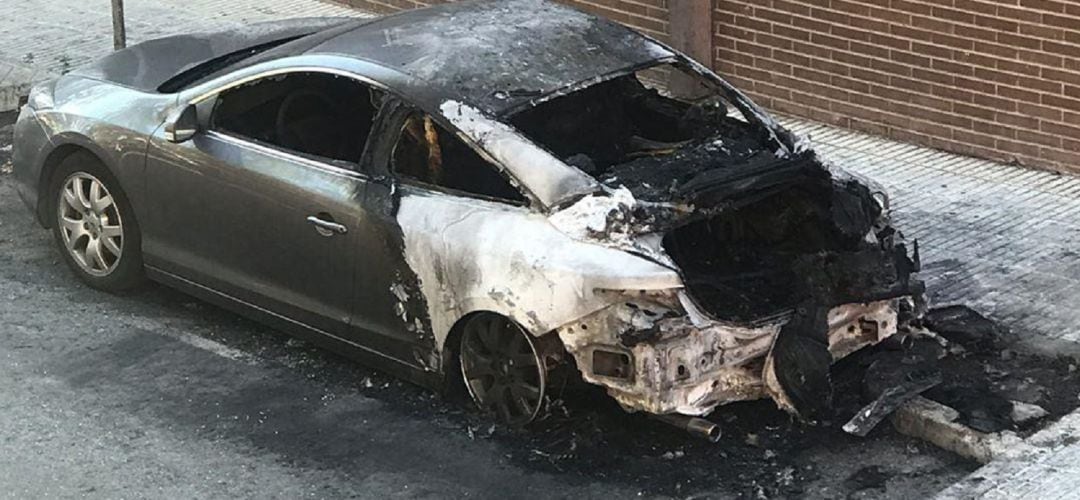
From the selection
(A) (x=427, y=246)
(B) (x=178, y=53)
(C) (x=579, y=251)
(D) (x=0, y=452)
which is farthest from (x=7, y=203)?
(C) (x=579, y=251)

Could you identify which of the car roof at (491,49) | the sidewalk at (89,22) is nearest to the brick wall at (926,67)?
the car roof at (491,49)

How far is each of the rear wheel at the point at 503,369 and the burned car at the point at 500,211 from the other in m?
0.01

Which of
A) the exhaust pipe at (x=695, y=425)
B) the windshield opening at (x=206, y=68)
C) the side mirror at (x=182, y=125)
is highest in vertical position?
the windshield opening at (x=206, y=68)

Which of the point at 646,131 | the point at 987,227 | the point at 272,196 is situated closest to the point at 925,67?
the point at 987,227

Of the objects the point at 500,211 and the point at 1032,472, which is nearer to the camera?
the point at 1032,472

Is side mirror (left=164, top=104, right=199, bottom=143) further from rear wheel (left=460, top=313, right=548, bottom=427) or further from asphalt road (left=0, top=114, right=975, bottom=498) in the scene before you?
rear wheel (left=460, top=313, right=548, bottom=427)

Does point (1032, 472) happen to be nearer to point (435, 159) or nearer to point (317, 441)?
point (435, 159)

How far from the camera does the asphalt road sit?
21.9 feet

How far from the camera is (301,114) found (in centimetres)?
790

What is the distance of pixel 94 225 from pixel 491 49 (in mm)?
2391

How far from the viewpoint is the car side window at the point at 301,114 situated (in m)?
7.80

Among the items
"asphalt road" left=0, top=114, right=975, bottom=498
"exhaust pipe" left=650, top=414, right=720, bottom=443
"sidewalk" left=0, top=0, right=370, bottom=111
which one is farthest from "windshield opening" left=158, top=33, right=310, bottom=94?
"sidewalk" left=0, top=0, right=370, bottom=111

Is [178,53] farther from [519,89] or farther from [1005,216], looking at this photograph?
[1005,216]

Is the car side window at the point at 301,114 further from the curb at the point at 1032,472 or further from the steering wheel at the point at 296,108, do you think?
the curb at the point at 1032,472
